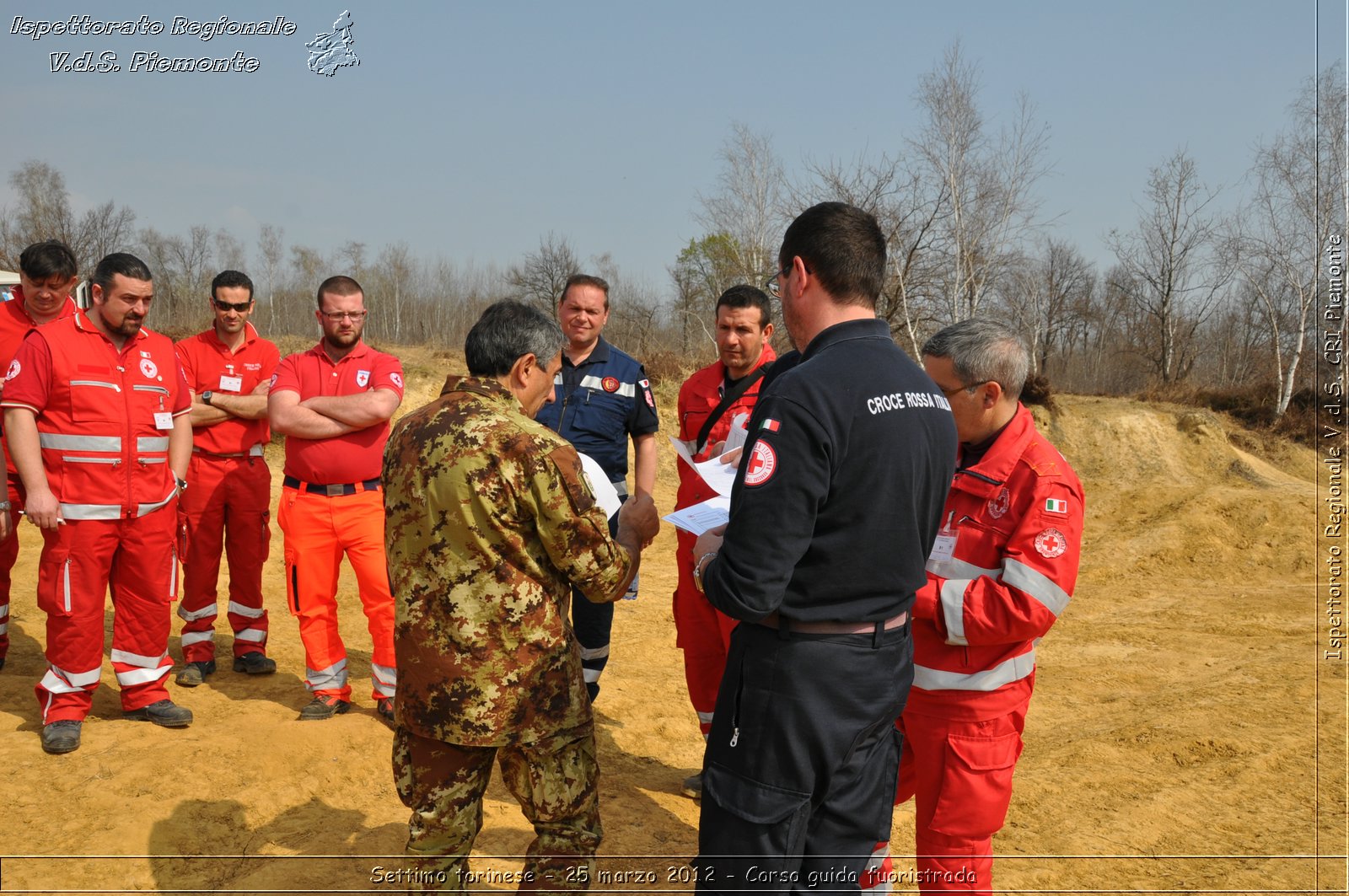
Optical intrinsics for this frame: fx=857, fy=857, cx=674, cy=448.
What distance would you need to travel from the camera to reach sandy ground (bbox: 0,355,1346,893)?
383 centimetres

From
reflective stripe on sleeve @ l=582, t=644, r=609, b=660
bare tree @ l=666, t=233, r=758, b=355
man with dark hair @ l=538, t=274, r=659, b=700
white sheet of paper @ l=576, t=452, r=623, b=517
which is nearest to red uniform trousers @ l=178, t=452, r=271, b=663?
man with dark hair @ l=538, t=274, r=659, b=700

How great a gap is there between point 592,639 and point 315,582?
5.55ft

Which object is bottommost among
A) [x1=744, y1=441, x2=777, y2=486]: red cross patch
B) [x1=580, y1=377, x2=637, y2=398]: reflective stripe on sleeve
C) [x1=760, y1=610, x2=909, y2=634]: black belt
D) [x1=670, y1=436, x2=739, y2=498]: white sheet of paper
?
[x1=760, y1=610, x2=909, y2=634]: black belt

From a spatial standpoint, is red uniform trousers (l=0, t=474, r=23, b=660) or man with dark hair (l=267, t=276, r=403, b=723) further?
red uniform trousers (l=0, t=474, r=23, b=660)

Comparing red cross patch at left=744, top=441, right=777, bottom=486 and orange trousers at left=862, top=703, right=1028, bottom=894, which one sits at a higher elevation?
red cross patch at left=744, top=441, right=777, bottom=486

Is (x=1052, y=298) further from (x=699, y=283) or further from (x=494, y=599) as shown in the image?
(x=494, y=599)

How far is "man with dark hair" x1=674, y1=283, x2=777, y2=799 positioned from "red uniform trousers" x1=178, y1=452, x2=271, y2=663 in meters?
3.25

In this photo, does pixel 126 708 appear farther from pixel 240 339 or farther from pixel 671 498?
pixel 671 498

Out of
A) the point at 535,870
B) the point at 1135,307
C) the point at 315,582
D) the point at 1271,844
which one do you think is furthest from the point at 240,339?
the point at 1135,307

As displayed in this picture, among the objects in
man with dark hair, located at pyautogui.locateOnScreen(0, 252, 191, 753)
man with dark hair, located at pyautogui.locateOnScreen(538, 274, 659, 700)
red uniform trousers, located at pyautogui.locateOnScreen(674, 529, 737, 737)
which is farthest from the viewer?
man with dark hair, located at pyautogui.locateOnScreen(538, 274, 659, 700)

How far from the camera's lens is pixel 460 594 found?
262cm

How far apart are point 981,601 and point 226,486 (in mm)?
5298

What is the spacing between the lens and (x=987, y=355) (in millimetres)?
2756

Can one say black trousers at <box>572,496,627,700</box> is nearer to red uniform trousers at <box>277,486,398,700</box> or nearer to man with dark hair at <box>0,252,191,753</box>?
red uniform trousers at <box>277,486,398,700</box>
